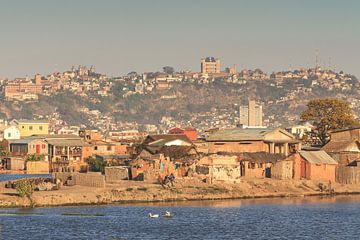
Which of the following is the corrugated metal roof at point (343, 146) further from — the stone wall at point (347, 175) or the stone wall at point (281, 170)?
the stone wall at point (281, 170)

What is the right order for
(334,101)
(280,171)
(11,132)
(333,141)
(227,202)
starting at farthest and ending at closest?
(11,132) < (334,101) < (333,141) < (280,171) < (227,202)

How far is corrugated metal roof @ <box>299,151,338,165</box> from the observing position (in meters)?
74.7

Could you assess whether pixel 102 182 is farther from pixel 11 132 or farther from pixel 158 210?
pixel 11 132

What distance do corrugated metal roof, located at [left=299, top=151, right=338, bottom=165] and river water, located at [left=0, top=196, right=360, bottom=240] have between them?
11.3m

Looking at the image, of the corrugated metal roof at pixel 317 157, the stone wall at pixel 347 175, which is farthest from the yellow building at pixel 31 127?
the stone wall at pixel 347 175

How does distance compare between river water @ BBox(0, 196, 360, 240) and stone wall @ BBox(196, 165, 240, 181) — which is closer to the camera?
river water @ BBox(0, 196, 360, 240)

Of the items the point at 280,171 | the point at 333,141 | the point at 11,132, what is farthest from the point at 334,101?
the point at 11,132

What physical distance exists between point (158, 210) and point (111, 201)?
4.29 m

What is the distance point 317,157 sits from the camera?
7606cm

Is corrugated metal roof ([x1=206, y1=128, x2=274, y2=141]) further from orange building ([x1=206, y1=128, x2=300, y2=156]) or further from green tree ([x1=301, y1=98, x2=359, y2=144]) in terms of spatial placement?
green tree ([x1=301, y1=98, x2=359, y2=144])

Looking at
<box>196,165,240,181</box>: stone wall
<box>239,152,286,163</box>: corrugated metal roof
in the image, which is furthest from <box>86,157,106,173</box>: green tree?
<box>196,165,240,181</box>: stone wall

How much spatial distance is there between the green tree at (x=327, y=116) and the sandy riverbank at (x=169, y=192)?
18313 millimetres

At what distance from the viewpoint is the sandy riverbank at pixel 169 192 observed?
5947 centimetres

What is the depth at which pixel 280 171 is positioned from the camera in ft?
239
